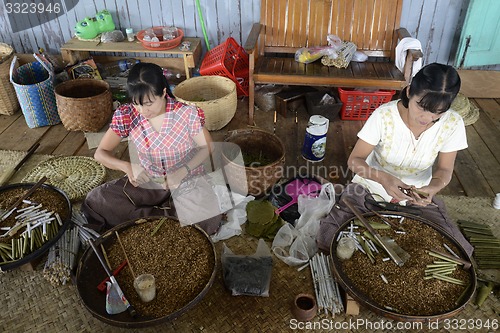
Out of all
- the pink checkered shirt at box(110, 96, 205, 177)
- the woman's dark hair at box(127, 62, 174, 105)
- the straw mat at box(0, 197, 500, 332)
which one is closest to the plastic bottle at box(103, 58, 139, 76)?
the pink checkered shirt at box(110, 96, 205, 177)

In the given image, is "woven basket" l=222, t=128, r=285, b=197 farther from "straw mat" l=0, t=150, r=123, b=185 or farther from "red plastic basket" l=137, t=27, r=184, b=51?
"red plastic basket" l=137, t=27, r=184, b=51

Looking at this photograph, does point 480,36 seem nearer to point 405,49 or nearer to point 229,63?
point 405,49

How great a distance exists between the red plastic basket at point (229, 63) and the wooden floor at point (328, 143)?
26cm

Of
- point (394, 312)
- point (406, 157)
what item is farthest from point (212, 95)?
point (394, 312)

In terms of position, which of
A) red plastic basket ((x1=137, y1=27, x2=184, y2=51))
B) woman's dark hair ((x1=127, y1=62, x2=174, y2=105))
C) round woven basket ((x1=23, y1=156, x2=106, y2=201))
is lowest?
round woven basket ((x1=23, y1=156, x2=106, y2=201))

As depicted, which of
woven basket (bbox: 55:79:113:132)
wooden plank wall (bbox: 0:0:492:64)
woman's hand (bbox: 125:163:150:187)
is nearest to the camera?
woman's hand (bbox: 125:163:150:187)

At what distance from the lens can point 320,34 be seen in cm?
395

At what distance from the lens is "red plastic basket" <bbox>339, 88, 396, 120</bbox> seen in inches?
147

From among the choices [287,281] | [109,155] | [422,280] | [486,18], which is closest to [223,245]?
[287,281]

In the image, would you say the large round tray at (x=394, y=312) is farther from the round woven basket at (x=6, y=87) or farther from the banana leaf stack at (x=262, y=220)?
the round woven basket at (x=6, y=87)

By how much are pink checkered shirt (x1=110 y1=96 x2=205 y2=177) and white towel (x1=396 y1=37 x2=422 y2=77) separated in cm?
196

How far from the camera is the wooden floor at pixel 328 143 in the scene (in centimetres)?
318

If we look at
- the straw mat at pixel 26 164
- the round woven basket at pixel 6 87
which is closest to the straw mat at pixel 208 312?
the straw mat at pixel 26 164

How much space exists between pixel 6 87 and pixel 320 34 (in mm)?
3060
